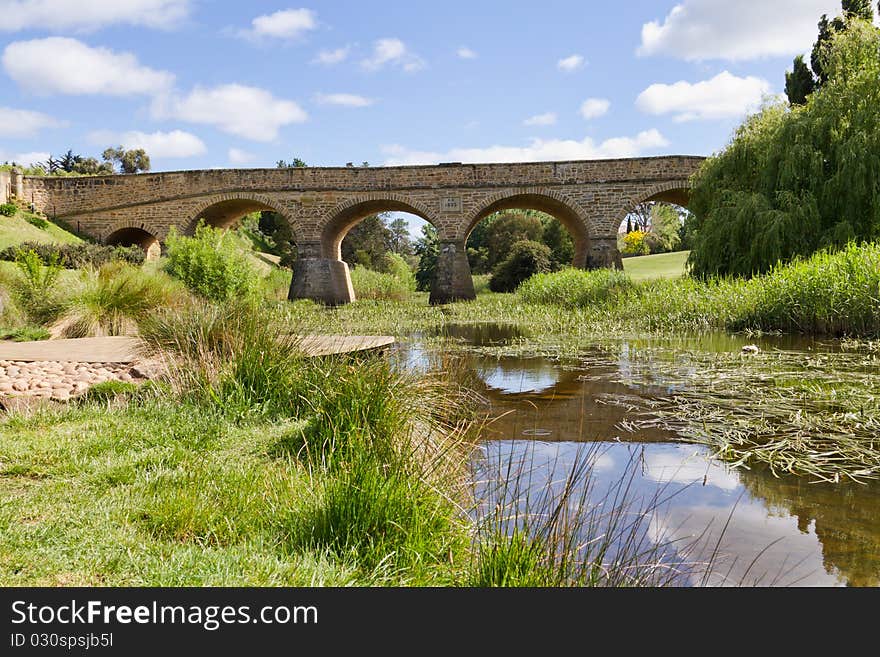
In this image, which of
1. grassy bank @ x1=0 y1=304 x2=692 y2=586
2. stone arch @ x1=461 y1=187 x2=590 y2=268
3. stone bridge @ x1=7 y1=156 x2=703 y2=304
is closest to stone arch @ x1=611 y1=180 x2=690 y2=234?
stone bridge @ x1=7 y1=156 x2=703 y2=304

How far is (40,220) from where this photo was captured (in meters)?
24.0

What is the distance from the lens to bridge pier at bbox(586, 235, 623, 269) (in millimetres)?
23359

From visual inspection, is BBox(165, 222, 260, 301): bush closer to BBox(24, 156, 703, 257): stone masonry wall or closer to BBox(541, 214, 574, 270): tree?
BBox(24, 156, 703, 257): stone masonry wall

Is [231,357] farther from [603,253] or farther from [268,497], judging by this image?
[603,253]

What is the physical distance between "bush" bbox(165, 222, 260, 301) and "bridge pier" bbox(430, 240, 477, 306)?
1088cm

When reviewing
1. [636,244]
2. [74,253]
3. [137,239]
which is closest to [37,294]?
[74,253]

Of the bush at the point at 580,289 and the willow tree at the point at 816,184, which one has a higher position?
the willow tree at the point at 816,184

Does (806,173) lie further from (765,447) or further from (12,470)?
(12,470)

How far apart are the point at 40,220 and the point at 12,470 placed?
974 inches

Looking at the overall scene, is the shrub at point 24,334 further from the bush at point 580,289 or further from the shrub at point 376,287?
the shrub at point 376,287

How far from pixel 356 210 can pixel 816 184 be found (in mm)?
16170

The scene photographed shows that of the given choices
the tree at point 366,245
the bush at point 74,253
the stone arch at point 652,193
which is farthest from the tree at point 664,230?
the bush at point 74,253

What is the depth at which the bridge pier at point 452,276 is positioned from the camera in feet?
78.5

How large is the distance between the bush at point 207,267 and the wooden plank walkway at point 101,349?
5577 millimetres
